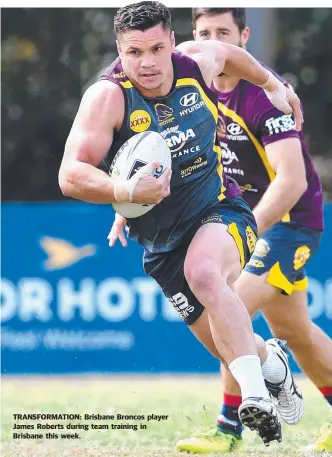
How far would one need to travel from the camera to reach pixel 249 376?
5039 mm

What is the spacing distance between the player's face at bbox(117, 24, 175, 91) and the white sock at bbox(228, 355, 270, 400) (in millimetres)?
1483

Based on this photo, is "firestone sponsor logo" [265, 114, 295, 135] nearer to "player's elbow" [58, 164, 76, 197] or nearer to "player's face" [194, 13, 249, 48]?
"player's face" [194, 13, 249, 48]

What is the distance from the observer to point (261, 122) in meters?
6.68

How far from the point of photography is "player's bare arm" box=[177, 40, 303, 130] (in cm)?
567

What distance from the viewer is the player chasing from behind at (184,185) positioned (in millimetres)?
5055

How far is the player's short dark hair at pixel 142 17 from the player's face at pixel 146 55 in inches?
1.0

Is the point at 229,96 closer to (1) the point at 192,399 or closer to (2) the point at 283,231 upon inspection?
(2) the point at 283,231

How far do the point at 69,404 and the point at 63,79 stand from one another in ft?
24.6

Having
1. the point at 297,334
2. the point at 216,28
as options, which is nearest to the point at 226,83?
the point at 216,28

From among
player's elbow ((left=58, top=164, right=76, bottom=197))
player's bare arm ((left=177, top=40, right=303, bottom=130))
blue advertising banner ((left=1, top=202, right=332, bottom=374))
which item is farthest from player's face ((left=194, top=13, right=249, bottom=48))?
blue advertising banner ((left=1, top=202, right=332, bottom=374))

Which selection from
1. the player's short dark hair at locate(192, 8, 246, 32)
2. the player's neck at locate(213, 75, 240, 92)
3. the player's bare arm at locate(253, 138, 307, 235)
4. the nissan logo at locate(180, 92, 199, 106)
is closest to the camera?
the nissan logo at locate(180, 92, 199, 106)

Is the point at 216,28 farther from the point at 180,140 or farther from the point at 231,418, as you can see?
the point at 231,418

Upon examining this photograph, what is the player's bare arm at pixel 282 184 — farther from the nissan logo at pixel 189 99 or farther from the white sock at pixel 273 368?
the nissan logo at pixel 189 99

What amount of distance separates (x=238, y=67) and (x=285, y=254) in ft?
4.62
